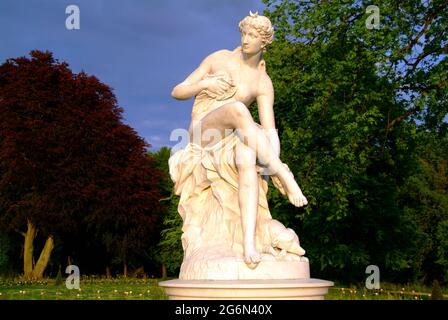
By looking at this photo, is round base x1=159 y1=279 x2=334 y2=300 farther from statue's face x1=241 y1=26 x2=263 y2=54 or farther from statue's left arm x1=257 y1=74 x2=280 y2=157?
statue's face x1=241 y1=26 x2=263 y2=54

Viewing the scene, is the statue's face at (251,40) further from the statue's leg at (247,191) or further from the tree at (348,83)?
the tree at (348,83)

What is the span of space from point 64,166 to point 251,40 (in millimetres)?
16382

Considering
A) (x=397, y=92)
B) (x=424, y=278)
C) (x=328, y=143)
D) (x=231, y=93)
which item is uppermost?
(x=397, y=92)

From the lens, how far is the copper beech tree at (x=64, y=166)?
2078 cm

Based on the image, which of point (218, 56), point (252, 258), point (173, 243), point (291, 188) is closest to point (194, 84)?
point (218, 56)

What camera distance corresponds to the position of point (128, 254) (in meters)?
23.3

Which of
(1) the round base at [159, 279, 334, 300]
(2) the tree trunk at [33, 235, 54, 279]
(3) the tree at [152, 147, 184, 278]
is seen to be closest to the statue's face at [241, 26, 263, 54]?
(1) the round base at [159, 279, 334, 300]

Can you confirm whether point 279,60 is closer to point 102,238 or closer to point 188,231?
point 188,231

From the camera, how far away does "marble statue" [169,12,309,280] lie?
207 inches

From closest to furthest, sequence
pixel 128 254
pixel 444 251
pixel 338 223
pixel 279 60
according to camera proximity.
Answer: pixel 279 60 < pixel 338 223 < pixel 444 251 < pixel 128 254

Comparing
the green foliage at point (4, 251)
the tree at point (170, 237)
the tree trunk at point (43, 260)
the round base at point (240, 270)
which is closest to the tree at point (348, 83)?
the round base at point (240, 270)

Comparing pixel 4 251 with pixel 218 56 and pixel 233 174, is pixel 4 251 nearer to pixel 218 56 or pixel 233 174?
pixel 218 56

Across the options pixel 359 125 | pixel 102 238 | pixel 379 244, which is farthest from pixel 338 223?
pixel 102 238

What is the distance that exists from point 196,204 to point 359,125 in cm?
669
